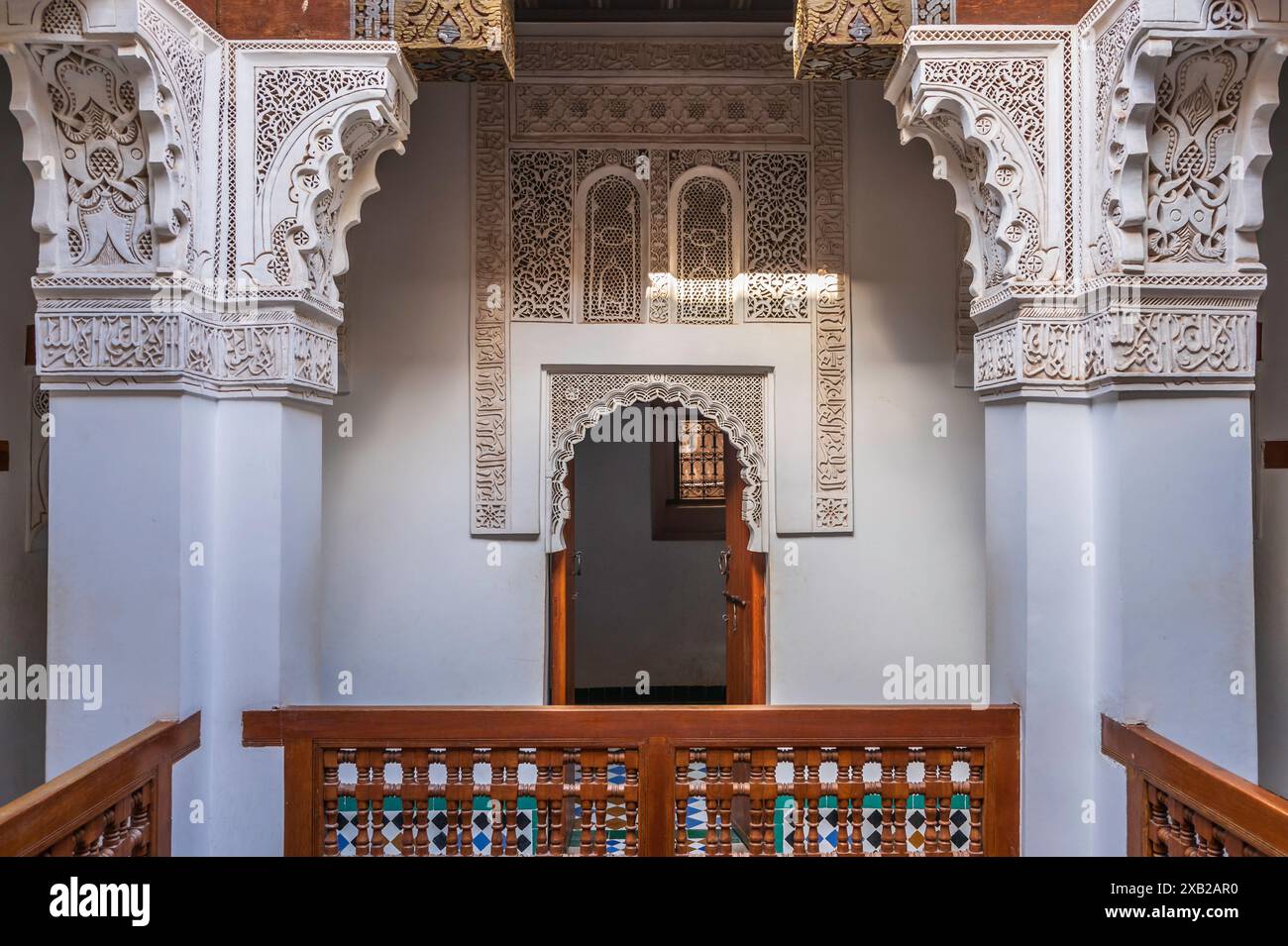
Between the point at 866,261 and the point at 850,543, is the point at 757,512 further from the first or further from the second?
the point at 866,261

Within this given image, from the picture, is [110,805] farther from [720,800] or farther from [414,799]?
[720,800]

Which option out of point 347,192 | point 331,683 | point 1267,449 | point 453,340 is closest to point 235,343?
point 347,192

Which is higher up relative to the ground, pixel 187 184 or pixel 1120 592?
pixel 187 184

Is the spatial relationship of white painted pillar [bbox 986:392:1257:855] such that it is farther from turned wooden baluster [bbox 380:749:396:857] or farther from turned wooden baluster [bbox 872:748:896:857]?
turned wooden baluster [bbox 380:749:396:857]

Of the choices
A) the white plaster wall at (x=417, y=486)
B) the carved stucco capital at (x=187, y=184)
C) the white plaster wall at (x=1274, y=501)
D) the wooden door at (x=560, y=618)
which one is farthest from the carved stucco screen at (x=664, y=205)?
the white plaster wall at (x=1274, y=501)

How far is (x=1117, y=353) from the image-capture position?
2.48 meters

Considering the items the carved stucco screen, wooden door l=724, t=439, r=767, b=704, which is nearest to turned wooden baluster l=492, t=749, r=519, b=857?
the carved stucco screen

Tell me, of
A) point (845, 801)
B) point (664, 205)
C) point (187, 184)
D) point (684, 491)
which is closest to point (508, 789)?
point (845, 801)

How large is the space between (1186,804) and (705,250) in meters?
2.48

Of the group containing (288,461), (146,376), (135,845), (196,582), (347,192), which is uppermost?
(347,192)

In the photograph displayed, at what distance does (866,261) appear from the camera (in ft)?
12.6

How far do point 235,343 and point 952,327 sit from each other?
258 cm

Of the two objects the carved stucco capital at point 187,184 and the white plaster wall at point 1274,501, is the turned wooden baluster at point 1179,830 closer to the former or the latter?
the white plaster wall at point 1274,501

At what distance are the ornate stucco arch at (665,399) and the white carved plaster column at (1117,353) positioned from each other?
1188 millimetres
